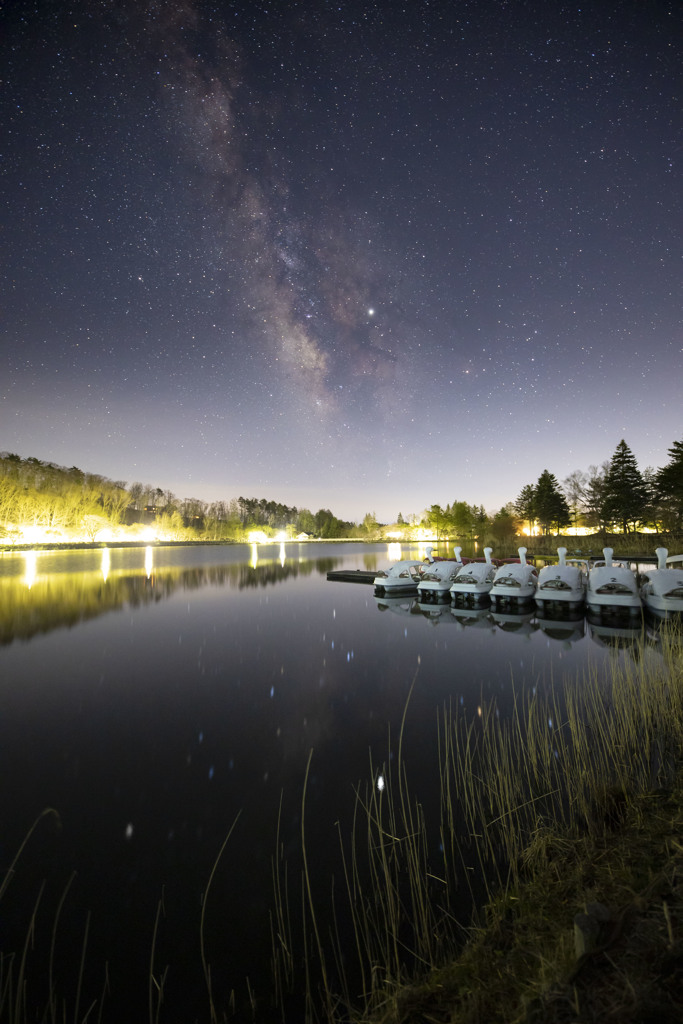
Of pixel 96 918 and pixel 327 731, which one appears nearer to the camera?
pixel 96 918

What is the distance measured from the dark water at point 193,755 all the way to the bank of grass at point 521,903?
53 centimetres

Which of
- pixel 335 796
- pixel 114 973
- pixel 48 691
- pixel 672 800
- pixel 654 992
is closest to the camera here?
pixel 654 992

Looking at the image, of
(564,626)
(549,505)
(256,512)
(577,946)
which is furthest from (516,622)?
(256,512)

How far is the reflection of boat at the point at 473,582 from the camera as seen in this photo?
56.8 ft

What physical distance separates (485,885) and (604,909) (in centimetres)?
182

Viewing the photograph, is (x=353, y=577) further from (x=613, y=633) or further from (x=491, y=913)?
(x=491, y=913)

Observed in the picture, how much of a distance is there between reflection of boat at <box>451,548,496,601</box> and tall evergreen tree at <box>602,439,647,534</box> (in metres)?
35.0

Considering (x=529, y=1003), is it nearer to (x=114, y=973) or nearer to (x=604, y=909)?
(x=604, y=909)

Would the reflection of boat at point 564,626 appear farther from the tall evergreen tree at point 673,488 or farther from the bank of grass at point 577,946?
the tall evergreen tree at point 673,488

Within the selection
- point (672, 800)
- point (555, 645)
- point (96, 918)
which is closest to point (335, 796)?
point (96, 918)

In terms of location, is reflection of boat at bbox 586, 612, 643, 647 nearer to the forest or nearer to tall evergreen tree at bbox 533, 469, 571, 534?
the forest

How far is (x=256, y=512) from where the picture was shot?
15138 cm

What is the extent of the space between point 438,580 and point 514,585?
11.9 ft

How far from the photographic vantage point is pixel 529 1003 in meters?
1.72
